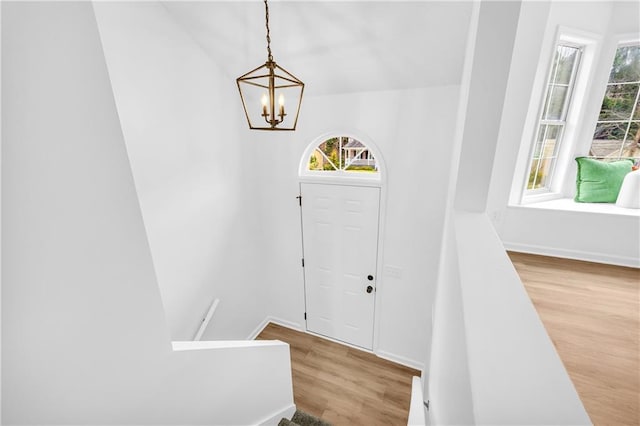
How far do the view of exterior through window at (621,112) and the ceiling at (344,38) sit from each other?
148 centimetres

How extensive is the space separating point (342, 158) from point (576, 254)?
2358 mm

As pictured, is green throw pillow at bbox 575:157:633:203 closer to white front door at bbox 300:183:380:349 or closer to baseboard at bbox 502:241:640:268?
baseboard at bbox 502:241:640:268

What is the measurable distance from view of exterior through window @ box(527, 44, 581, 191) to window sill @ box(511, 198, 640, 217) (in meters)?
0.24

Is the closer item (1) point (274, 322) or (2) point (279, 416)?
(2) point (279, 416)

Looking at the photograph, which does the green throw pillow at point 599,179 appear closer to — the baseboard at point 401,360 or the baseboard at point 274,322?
the baseboard at point 401,360

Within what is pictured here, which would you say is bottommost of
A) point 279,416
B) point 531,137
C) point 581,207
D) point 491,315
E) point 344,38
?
point 279,416

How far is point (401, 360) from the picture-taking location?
325cm

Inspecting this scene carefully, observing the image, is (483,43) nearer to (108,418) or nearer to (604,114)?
(108,418)

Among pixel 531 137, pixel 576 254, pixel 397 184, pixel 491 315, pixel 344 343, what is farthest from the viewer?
pixel 344 343

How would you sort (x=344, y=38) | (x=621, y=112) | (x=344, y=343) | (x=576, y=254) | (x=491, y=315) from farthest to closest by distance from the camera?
(x=344, y=343)
(x=621, y=112)
(x=576, y=254)
(x=344, y=38)
(x=491, y=315)

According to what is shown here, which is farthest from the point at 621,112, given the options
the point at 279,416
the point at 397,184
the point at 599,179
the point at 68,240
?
the point at 279,416

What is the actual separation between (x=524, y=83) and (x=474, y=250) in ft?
7.44

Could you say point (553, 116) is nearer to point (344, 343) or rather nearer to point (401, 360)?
point (401, 360)

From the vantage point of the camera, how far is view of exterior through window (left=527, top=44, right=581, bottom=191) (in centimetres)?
247
